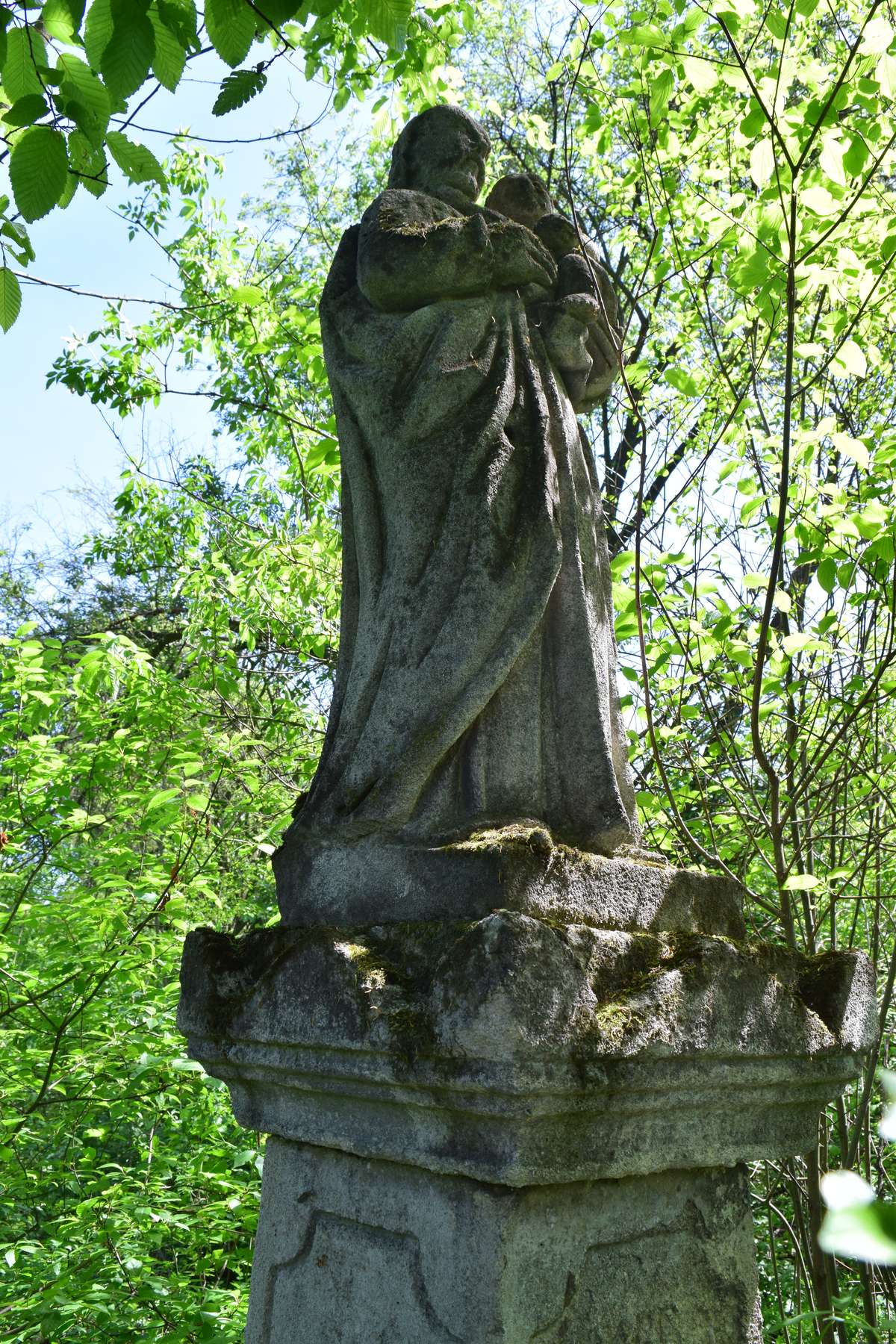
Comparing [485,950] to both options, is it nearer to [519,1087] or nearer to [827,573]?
[519,1087]

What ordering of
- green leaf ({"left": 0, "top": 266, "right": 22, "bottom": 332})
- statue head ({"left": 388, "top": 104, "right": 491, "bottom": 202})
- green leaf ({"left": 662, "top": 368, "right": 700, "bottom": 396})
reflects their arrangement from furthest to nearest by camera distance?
1. green leaf ({"left": 662, "top": 368, "right": 700, "bottom": 396})
2. statue head ({"left": 388, "top": 104, "right": 491, "bottom": 202})
3. green leaf ({"left": 0, "top": 266, "right": 22, "bottom": 332})

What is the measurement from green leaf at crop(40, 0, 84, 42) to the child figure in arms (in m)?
1.15

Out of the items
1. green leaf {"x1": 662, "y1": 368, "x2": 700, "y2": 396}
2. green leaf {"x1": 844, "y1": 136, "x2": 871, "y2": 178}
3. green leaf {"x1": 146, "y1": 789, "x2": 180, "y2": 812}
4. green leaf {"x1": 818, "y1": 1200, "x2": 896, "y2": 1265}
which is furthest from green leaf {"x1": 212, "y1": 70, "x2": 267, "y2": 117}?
green leaf {"x1": 818, "y1": 1200, "x2": 896, "y2": 1265}

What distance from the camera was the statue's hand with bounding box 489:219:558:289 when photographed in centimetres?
262

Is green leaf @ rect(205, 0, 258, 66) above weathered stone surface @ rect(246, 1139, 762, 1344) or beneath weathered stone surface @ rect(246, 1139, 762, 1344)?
above

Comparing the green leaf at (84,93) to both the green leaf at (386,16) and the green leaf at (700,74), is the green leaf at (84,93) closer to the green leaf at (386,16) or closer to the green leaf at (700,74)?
the green leaf at (386,16)

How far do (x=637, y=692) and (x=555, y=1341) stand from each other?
11.6ft

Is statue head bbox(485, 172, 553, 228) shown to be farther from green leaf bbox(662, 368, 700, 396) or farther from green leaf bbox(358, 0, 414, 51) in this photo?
green leaf bbox(662, 368, 700, 396)

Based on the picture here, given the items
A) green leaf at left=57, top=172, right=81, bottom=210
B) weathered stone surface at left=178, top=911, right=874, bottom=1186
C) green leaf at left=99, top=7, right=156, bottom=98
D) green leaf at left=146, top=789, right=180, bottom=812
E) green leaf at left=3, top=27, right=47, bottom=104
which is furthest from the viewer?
green leaf at left=146, top=789, right=180, bottom=812

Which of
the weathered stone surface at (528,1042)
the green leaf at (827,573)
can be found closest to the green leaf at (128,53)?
the weathered stone surface at (528,1042)

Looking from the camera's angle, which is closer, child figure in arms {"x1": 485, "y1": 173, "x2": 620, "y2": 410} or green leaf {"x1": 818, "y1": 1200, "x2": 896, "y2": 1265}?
green leaf {"x1": 818, "y1": 1200, "x2": 896, "y2": 1265}

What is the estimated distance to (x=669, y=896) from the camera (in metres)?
2.29

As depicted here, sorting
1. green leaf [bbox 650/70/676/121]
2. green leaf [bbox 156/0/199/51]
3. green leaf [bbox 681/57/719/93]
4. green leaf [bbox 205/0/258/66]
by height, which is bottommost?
green leaf [bbox 205/0/258/66]

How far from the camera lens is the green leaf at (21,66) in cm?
243
